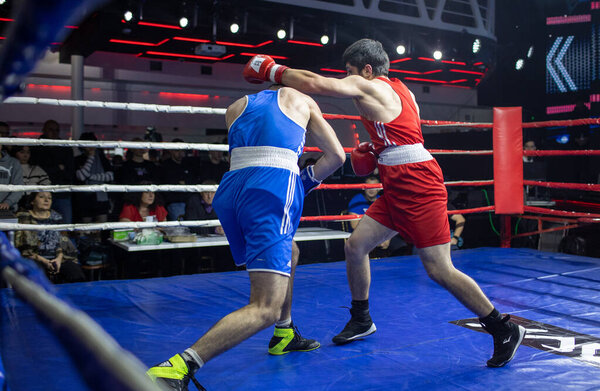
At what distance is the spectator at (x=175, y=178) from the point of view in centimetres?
479

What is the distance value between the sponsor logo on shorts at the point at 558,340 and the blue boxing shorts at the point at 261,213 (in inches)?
34.6

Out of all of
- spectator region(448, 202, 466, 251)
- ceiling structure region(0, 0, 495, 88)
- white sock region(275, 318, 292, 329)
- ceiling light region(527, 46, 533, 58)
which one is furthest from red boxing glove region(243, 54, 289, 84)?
ceiling light region(527, 46, 533, 58)

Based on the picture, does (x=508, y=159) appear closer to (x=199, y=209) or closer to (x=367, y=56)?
(x=367, y=56)

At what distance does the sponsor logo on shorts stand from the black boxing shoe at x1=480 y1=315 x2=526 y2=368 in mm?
21

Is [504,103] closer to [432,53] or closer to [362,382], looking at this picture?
[432,53]

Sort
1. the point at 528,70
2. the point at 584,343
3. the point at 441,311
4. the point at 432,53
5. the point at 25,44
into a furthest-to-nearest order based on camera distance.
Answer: the point at 528,70 < the point at 432,53 < the point at 441,311 < the point at 584,343 < the point at 25,44

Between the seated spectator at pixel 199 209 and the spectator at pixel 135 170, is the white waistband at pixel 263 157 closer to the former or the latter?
the seated spectator at pixel 199 209

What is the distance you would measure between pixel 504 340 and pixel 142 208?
10.3 feet

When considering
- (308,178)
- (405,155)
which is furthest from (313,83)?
(405,155)

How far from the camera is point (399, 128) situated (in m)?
2.09

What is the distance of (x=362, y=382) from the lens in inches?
65.8

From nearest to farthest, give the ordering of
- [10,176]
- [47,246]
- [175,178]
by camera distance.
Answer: [47,246], [10,176], [175,178]

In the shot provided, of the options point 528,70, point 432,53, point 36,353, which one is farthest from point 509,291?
point 528,70

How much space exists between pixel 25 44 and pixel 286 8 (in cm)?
700
